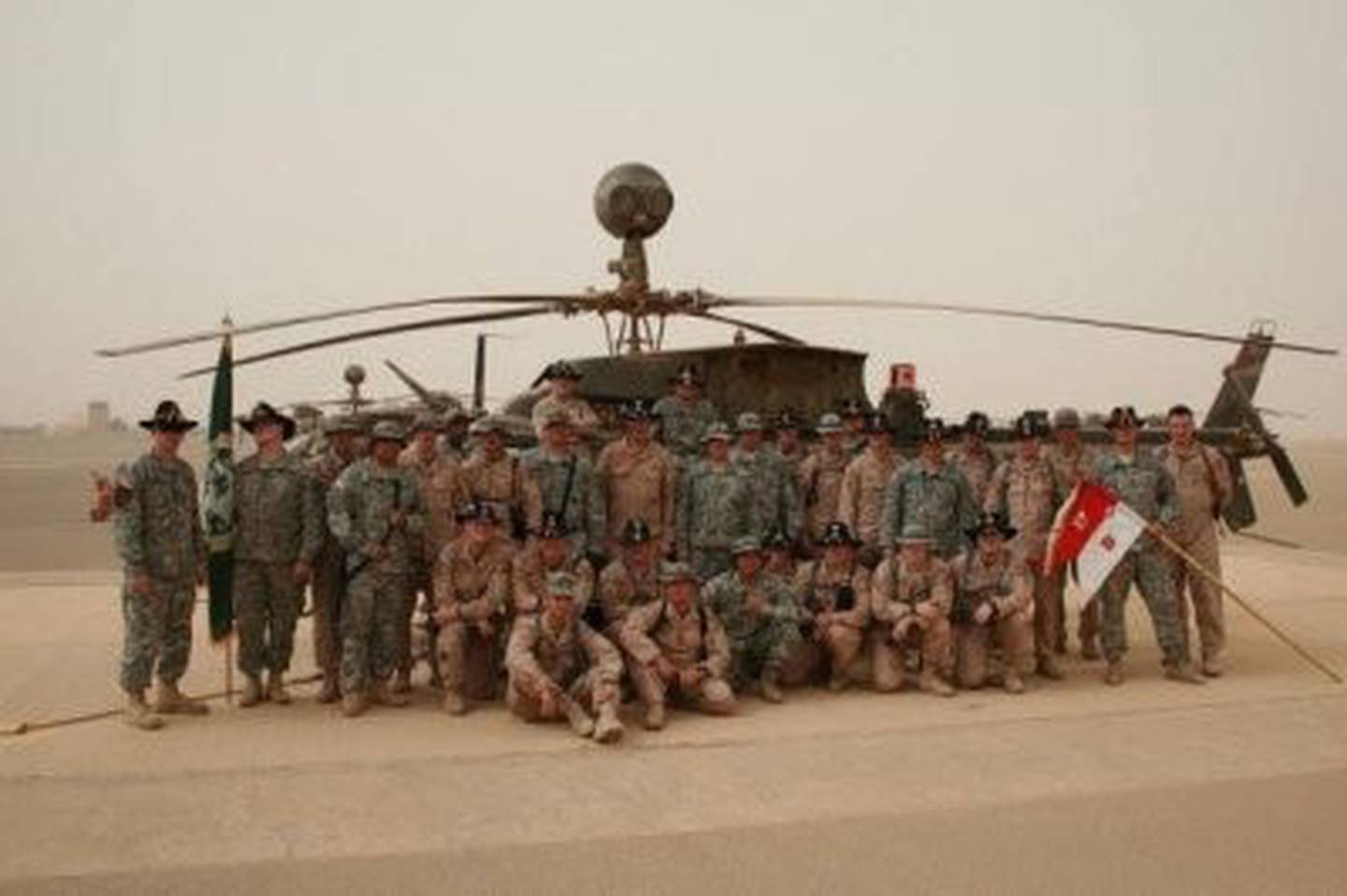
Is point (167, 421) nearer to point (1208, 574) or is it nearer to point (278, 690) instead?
point (278, 690)

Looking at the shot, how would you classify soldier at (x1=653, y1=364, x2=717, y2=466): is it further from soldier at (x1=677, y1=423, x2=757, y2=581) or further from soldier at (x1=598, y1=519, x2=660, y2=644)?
soldier at (x1=598, y1=519, x2=660, y2=644)

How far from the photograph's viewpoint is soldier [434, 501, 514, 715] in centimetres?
703

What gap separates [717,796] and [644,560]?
2.52 m

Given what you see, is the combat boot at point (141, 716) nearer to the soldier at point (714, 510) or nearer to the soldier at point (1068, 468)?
the soldier at point (714, 510)

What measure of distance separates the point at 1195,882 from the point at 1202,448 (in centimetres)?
503

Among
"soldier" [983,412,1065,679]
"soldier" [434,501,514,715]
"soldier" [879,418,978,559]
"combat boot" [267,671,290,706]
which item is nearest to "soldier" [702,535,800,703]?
"soldier" [879,418,978,559]

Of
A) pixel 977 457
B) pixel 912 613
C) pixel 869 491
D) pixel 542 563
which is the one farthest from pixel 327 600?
pixel 977 457

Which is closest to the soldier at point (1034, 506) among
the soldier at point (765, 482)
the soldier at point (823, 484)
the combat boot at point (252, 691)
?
the soldier at point (823, 484)

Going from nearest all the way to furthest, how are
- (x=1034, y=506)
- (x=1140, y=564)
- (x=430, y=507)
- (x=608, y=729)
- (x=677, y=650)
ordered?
1. (x=608, y=729)
2. (x=677, y=650)
3. (x=430, y=507)
4. (x=1140, y=564)
5. (x=1034, y=506)

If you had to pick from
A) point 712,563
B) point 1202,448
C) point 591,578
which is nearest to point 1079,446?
point 1202,448

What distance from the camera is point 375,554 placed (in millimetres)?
7152

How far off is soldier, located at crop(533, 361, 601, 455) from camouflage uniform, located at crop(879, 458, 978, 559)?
1985 millimetres

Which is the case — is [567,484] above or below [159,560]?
above

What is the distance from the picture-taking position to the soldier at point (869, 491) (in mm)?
8438
